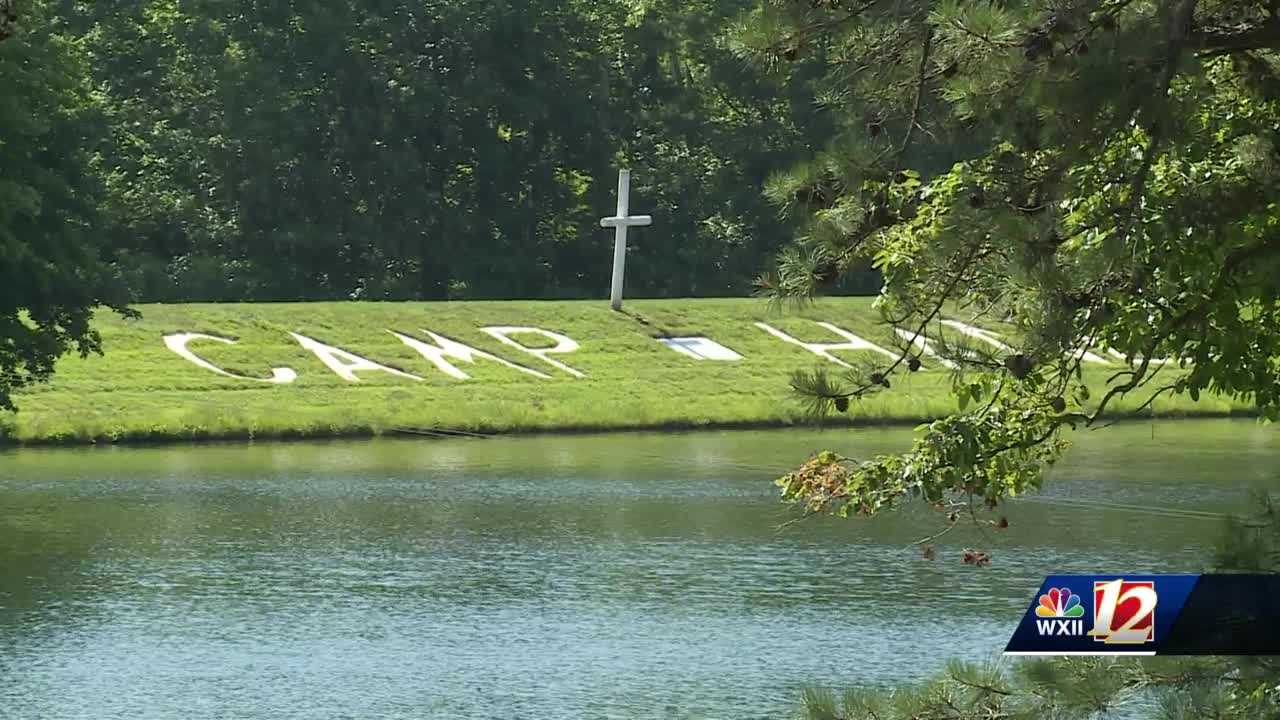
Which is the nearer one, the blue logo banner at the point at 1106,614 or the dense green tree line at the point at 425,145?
the blue logo banner at the point at 1106,614

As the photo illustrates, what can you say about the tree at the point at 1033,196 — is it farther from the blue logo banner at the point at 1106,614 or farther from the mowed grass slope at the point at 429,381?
the mowed grass slope at the point at 429,381

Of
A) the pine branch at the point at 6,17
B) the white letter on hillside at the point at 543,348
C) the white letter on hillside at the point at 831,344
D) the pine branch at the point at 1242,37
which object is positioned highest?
the pine branch at the point at 1242,37

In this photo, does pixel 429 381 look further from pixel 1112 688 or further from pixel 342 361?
pixel 1112 688

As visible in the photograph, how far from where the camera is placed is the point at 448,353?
124 ft

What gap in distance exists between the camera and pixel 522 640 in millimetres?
15398

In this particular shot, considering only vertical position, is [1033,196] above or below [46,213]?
above

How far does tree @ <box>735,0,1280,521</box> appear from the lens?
8000mm

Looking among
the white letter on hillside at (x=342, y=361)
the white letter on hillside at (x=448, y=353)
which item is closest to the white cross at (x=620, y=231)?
the white letter on hillside at (x=448, y=353)

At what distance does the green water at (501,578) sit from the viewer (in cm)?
1389

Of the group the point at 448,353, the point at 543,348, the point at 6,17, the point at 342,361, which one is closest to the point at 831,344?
the point at 543,348

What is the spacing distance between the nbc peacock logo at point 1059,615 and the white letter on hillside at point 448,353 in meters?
28.2

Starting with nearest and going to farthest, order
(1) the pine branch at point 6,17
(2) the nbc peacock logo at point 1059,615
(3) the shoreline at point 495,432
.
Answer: (1) the pine branch at point 6,17 < (2) the nbc peacock logo at point 1059,615 < (3) the shoreline at point 495,432

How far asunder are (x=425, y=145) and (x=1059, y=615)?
164ft

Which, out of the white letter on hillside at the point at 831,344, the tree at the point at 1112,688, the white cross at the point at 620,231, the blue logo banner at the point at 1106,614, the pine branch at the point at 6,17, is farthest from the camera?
the white cross at the point at 620,231
